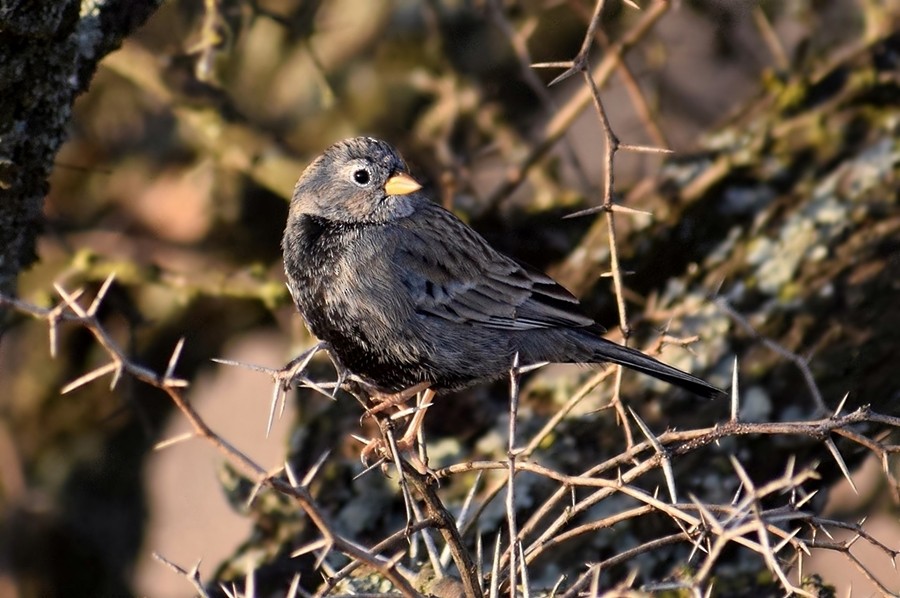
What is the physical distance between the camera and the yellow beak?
470 centimetres

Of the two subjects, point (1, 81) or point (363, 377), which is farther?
point (363, 377)

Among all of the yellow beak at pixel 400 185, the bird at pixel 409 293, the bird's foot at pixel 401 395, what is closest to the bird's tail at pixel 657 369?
the bird at pixel 409 293

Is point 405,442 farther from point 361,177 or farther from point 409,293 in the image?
point 361,177

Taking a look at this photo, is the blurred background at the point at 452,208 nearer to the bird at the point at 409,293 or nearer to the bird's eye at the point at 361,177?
the bird at the point at 409,293

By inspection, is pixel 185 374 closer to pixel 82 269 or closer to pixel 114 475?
pixel 114 475

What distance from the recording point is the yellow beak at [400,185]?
470 cm

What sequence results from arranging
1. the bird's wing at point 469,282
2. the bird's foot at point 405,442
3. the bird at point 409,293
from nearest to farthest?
the bird's foot at point 405,442 → the bird at point 409,293 → the bird's wing at point 469,282

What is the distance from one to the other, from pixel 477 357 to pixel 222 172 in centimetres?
254

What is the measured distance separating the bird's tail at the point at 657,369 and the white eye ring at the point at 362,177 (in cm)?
122

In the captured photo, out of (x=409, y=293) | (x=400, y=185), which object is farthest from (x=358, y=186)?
(x=409, y=293)

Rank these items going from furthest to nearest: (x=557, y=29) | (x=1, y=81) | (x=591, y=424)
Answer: (x=557, y=29) → (x=591, y=424) → (x=1, y=81)

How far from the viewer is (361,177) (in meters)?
4.83

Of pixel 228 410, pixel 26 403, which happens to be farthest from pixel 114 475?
pixel 228 410

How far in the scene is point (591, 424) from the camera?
188 inches
